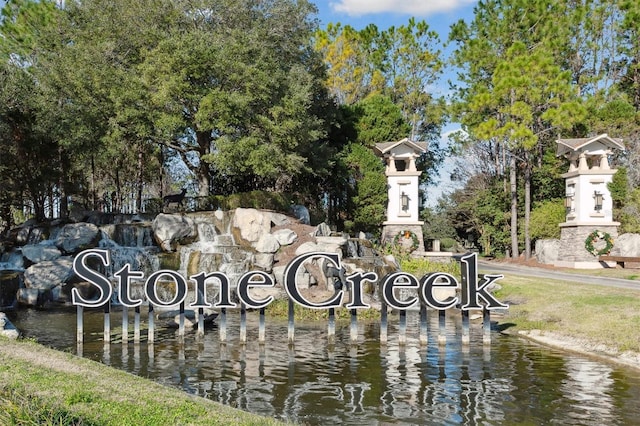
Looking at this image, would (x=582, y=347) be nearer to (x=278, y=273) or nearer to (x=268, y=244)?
(x=278, y=273)

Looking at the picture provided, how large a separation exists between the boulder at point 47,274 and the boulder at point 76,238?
214 centimetres

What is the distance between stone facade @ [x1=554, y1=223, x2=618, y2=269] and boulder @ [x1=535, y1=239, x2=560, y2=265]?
2230 millimetres

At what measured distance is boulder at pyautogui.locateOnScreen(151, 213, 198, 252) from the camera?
30219mm

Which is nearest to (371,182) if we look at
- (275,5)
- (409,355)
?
(275,5)

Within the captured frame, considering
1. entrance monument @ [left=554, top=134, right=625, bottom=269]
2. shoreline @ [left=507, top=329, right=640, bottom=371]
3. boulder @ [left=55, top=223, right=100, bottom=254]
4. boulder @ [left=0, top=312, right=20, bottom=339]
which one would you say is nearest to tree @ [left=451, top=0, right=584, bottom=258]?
entrance monument @ [left=554, top=134, right=625, bottom=269]

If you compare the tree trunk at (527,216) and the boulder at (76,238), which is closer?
the boulder at (76,238)

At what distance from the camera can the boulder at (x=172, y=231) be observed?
99.1 ft

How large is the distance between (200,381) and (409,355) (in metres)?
6.05

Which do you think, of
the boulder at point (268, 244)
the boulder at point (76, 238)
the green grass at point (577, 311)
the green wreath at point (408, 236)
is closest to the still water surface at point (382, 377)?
the green grass at point (577, 311)

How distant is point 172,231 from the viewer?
30.3 meters

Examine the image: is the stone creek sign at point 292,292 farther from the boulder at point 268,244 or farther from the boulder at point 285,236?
the boulder at point 285,236

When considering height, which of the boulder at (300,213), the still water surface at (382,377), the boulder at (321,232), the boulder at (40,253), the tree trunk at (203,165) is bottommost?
the still water surface at (382,377)

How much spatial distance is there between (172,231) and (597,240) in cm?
2664

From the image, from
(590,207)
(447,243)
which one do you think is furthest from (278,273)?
(447,243)
